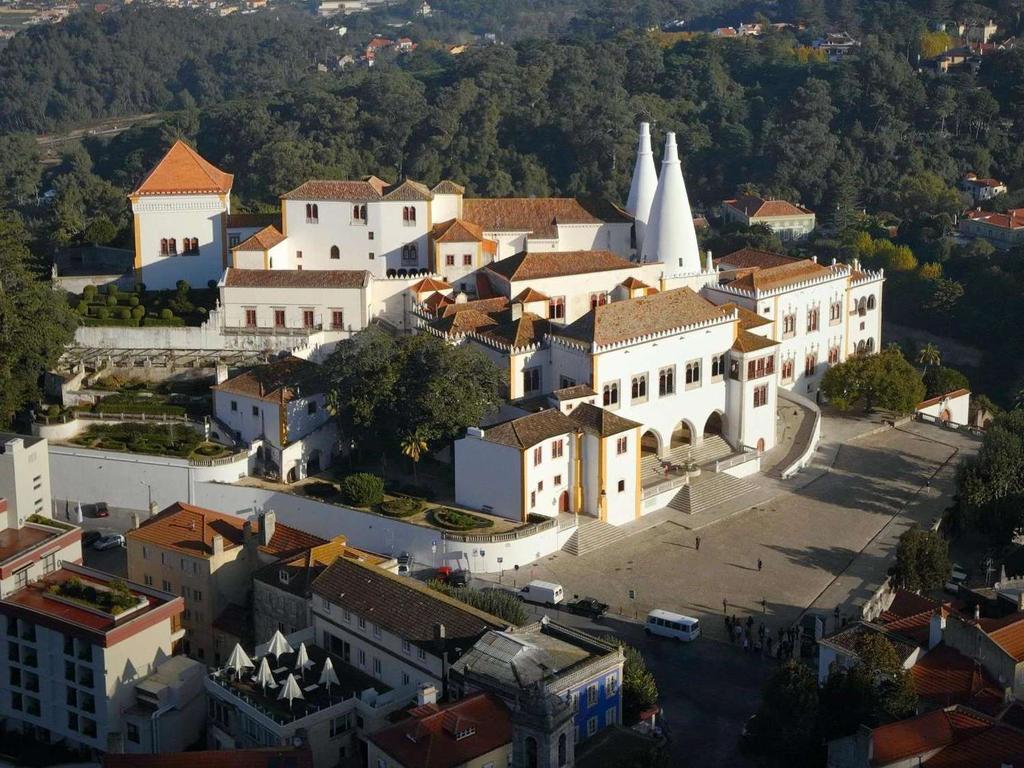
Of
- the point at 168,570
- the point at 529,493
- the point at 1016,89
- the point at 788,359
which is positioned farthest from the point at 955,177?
the point at 168,570

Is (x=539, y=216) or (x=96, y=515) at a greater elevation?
(x=539, y=216)

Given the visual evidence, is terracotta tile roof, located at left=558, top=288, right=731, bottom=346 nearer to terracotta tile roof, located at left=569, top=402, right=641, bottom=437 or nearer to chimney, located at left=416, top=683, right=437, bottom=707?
terracotta tile roof, located at left=569, top=402, right=641, bottom=437

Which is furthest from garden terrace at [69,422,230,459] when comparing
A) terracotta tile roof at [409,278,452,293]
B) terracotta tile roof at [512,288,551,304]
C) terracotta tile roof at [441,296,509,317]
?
terracotta tile roof at [512,288,551,304]

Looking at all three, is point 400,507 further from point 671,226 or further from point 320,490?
point 671,226

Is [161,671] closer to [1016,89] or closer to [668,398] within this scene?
[668,398]

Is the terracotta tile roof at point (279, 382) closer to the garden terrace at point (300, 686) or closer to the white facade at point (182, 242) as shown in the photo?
the white facade at point (182, 242)
